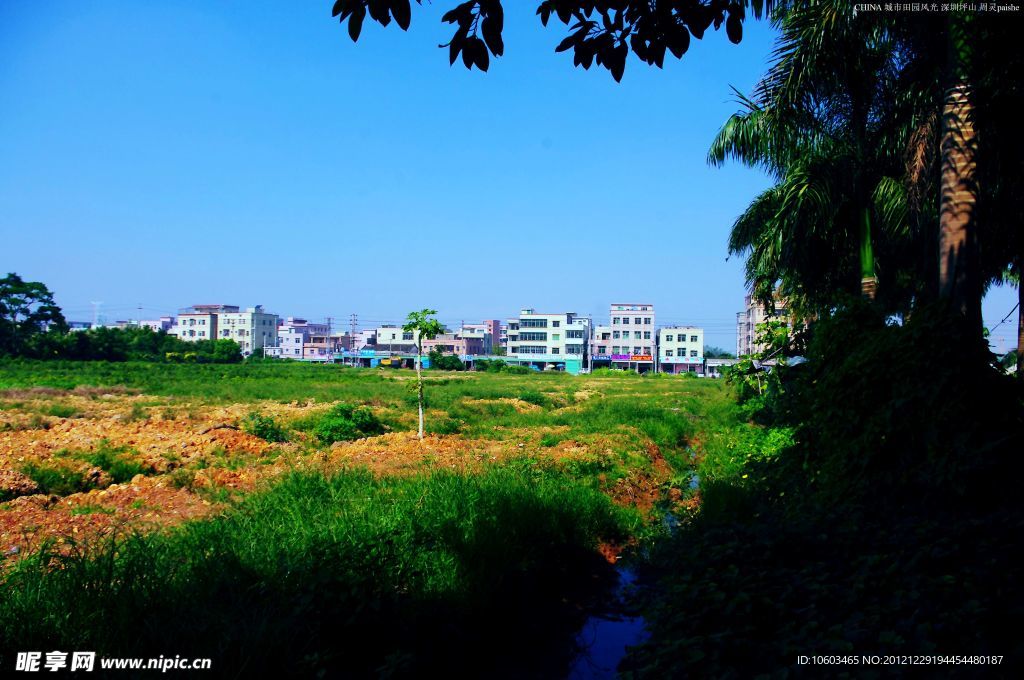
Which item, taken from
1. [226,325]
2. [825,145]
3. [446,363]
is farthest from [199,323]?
[825,145]

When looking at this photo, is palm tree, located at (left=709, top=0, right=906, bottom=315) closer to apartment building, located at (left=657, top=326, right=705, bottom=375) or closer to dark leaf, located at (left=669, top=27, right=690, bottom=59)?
dark leaf, located at (left=669, top=27, right=690, bottom=59)

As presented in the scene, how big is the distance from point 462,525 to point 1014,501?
486 centimetres

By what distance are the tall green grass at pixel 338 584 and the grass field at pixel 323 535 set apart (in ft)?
0.06

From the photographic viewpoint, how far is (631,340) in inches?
3580

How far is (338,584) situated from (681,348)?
8818 cm

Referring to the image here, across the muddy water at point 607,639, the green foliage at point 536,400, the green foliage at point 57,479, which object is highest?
the green foliage at point 536,400

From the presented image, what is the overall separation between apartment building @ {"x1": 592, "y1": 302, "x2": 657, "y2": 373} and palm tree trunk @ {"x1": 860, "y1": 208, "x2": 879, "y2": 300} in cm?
7871

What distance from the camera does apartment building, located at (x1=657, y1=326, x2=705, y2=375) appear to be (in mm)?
88812

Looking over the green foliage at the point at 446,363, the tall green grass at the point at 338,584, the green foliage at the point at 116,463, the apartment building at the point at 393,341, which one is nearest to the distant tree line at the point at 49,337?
the green foliage at the point at 446,363

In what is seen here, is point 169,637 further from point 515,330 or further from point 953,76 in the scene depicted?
point 515,330

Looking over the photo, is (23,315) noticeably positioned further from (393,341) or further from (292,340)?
(292,340)

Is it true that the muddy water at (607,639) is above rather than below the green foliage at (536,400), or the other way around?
below

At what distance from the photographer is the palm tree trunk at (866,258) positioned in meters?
10.6

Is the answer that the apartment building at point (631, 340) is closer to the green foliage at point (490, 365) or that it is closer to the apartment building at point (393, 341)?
the green foliage at point (490, 365)
